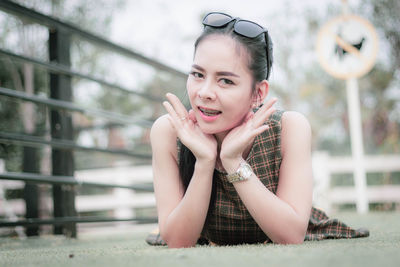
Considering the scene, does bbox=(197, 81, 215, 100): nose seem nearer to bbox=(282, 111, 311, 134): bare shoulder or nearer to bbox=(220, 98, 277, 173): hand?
bbox=(220, 98, 277, 173): hand

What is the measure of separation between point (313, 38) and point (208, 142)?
16505 mm

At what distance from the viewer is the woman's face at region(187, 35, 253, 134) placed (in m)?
1.68

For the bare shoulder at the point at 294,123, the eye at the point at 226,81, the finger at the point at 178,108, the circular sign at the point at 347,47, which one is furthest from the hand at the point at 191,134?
the circular sign at the point at 347,47

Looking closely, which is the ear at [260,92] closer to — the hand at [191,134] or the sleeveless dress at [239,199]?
Answer: the sleeveless dress at [239,199]

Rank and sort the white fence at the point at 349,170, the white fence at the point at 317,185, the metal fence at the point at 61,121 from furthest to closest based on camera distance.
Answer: the white fence at the point at 317,185 < the white fence at the point at 349,170 < the metal fence at the point at 61,121

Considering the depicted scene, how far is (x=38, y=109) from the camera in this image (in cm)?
646

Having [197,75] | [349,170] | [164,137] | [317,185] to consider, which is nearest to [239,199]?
[164,137]

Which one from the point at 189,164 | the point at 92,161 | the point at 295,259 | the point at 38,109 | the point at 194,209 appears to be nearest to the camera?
the point at 295,259

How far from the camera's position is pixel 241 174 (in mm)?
1631

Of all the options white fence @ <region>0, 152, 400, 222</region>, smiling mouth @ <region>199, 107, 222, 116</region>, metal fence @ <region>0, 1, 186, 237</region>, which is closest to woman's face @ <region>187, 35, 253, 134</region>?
smiling mouth @ <region>199, 107, 222, 116</region>

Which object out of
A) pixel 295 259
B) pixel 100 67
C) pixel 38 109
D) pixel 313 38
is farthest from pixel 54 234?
pixel 313 38

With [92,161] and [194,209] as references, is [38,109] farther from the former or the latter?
[194,209]

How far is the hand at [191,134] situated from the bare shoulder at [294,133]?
0.98 feet

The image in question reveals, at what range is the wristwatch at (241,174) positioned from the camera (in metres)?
1.63
